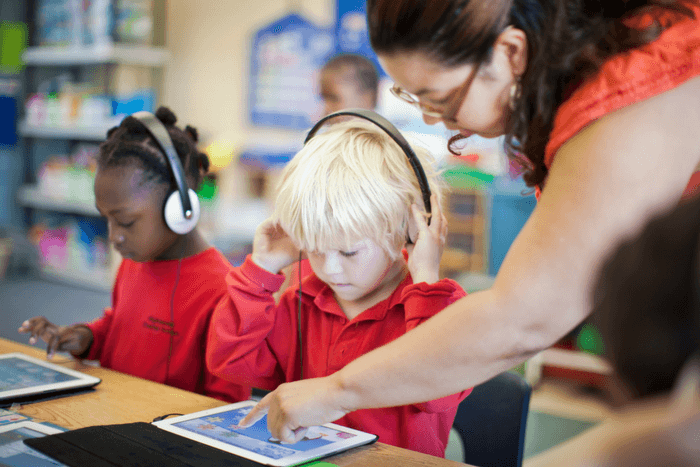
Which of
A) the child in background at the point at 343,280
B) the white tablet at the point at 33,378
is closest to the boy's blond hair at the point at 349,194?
the child in background at the point at 343,280

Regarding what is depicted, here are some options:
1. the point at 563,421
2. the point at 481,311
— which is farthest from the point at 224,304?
the point at 563,421

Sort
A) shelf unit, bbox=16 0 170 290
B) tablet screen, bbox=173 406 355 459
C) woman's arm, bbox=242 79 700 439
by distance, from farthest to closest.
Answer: shelf unit, bbox=16 0 170 290
tablet screen, bbox=173 406 355 459
woman's arm, bbox=242 79 700 439

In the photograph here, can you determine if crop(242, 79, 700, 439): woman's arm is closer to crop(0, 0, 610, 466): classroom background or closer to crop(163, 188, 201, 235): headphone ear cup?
crop(163, 188, 201, 235): headphone ear cup

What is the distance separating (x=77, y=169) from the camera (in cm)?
436

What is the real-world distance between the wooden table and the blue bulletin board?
105 inches

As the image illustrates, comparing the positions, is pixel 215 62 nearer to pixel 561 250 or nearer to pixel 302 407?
pixel 302 407

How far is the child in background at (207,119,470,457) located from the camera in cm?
96

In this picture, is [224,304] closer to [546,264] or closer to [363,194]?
[363,194]

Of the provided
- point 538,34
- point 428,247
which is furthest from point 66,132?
point 538,34

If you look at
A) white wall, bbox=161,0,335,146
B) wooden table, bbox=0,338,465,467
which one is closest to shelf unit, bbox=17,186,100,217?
white wall, bbox=161,0,335,146

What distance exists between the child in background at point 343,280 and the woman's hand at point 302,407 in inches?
8.7

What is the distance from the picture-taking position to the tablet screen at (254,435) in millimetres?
782

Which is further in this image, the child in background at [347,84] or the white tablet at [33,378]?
the child in background at [347,84]

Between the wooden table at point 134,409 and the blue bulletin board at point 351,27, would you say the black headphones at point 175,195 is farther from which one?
the blue bulletin board at point 351,27
